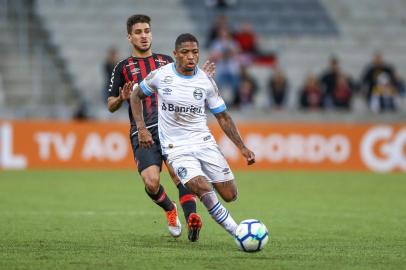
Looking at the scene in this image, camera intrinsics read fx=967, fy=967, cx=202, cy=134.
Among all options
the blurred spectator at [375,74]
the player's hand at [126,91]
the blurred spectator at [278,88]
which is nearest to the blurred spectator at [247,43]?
the blurred spectator at [278,88]

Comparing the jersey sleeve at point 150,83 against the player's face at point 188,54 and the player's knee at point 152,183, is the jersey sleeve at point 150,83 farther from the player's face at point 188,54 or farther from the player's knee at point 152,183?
the player's knee at point 152,183

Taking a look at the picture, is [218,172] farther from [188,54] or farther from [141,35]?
[141,35]

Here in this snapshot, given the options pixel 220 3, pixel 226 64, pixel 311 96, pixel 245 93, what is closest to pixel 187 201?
pixel 245 93

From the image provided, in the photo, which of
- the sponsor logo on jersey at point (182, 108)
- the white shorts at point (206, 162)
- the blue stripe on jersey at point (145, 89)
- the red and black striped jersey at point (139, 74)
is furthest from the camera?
the red and black striped jersey at point (139, 74)

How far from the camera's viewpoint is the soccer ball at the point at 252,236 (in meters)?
8.13

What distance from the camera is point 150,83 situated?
902 cm

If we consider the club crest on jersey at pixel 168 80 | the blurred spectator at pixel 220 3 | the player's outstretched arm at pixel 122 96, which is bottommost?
the player's outstretched arm at pixel 122 96

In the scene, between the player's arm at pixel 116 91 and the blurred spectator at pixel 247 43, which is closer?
the player's arm at pixel 116 91

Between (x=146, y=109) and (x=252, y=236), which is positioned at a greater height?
(x=146, y=109)

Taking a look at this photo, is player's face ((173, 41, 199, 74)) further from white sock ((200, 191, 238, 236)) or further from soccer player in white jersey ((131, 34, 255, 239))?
white sock ((200, 191, 238, 236))

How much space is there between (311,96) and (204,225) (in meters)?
11.6

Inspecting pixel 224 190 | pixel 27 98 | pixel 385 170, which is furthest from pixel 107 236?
pixel 27 98

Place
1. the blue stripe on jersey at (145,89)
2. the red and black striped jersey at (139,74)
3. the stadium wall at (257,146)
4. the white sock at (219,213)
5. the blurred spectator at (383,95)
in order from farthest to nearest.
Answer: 1. the blurred spectator at (383,95)
2. the stadium wall at (257,146)
3. the red and black striped jersey at (139,74)
4. the blue stripe on jersey at (145,89)
5. the white sock at (219,213)

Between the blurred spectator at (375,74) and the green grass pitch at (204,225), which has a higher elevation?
the blurred spectator at (375,74)
